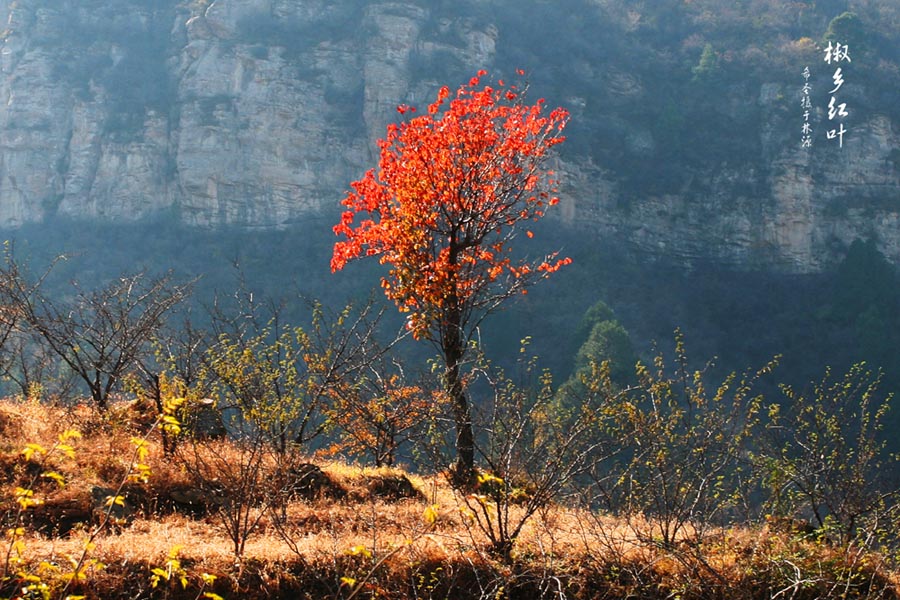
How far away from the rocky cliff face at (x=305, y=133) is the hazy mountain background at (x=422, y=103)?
0.14 metres

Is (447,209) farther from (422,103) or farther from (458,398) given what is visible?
(422,103)

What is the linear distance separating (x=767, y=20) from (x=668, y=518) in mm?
60927

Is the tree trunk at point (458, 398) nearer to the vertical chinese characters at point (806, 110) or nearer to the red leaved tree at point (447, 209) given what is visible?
the red leaved tree at point (447, 209)

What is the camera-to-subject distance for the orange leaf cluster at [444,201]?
7898 mm

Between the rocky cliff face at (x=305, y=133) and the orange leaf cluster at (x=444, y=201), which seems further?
the rocky cliff face at (x=305, y=133)

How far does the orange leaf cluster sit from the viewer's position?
7.90 meters

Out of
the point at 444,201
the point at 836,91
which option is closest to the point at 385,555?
the point at 444,201

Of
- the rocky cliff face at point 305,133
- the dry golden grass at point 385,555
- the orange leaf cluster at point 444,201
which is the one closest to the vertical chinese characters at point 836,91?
the rocky cliff face at point 305,133

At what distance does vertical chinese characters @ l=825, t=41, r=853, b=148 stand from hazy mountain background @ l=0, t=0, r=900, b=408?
0.47 meters

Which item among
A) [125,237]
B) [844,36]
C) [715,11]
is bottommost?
[125,237]

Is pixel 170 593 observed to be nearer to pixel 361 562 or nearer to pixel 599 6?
pixel 361 562

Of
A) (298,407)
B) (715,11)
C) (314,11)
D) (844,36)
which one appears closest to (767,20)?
(715,11)

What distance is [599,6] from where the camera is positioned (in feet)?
204

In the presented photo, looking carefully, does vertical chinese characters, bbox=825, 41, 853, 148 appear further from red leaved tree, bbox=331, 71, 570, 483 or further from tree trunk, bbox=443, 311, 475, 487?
tree trunk, bbox=443, 311, 475, 487
